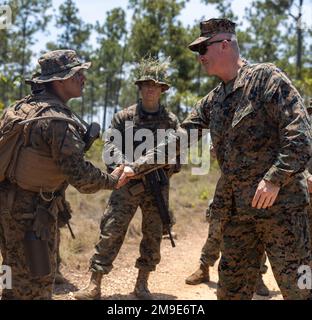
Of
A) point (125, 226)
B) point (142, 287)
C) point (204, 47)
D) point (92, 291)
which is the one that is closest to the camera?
point (204, 47)

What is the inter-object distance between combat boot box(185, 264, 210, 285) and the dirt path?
2.7 inches

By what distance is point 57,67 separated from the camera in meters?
3.79

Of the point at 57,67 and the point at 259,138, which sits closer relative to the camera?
the point at 259,138

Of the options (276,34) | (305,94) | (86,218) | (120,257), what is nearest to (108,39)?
(276,34)

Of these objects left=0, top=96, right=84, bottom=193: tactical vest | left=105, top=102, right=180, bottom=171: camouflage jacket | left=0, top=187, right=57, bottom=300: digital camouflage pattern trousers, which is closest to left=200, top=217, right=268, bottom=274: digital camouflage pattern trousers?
left=105, top=102, right=180, bottom=171: camouflage jacket

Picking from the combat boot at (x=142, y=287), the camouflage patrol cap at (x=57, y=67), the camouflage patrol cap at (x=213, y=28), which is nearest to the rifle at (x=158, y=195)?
the combat boot at (x=142, y=287)

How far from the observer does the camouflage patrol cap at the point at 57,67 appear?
12.3 ft

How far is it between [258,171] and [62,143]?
53.9 inches

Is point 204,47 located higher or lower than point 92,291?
higher

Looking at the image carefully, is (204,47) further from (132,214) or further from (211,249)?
(211,249)

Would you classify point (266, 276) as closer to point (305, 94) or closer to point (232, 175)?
point (232, 175)

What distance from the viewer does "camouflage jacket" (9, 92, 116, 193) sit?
11.4 ft

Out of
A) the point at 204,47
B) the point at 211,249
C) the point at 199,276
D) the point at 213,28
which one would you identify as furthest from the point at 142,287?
the point at 213,28

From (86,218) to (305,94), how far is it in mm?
8373
